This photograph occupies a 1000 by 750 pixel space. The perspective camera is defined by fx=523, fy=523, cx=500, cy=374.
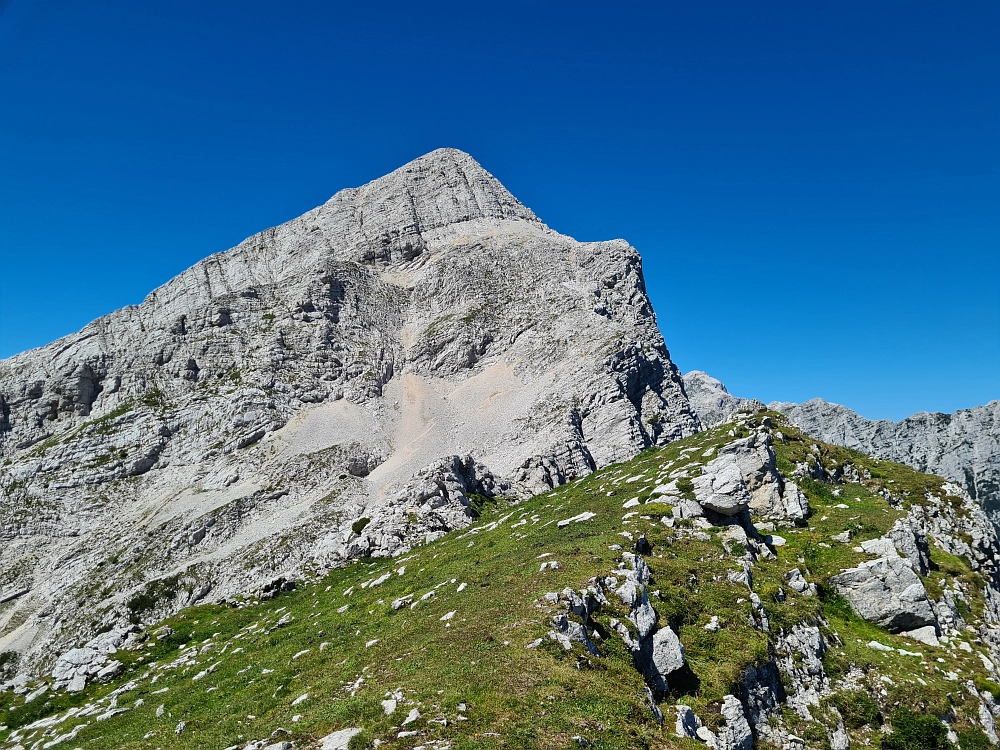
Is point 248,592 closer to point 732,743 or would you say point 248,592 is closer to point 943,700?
point 732,743

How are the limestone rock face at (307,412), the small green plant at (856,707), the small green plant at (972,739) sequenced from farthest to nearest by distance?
1. the limestone rock face at (307,412)
2. the small green plant at (856,707)
3. the small green plant at (972,739)

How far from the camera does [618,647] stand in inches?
687

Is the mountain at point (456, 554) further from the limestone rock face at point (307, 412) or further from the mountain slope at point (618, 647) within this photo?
the limestone rock face at point (307, 412)

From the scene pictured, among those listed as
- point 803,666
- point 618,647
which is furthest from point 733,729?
point 803,666

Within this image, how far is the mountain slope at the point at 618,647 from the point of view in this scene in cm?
1444

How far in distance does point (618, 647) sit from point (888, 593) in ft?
56.9

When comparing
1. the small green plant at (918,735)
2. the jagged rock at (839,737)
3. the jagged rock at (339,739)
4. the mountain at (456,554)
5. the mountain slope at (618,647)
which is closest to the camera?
the jagged rock at (339,739)

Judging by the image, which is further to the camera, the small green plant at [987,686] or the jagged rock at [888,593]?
the jagged rock at [888,593]

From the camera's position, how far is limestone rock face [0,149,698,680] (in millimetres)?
68125

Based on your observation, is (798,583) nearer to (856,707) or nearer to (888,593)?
(888,593)

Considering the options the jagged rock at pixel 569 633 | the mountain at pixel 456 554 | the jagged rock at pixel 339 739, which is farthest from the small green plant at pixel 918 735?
the jagged rock at pixel 339 739

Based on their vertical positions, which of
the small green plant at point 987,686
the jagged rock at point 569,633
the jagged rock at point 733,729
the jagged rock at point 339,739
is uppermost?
the jagged rock at point 569,633

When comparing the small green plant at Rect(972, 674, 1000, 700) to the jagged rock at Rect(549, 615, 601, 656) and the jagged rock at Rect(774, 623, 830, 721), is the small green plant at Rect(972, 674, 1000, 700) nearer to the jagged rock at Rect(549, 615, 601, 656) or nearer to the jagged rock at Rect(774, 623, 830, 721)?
the jagged rock at Rect(774, 623, 830, 721)

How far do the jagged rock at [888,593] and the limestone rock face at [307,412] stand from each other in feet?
116
